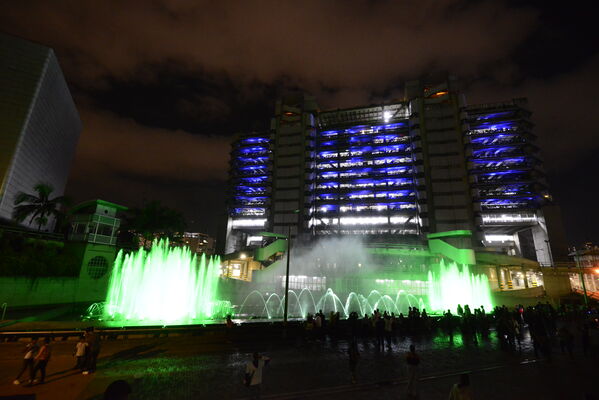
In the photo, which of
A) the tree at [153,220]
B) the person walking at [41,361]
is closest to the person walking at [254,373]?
the person walking at [41,361]

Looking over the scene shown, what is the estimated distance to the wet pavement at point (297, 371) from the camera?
→ 7.48 meters

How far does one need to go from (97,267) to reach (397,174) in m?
65.2

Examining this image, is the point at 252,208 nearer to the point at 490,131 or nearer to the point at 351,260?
the point at 351,260

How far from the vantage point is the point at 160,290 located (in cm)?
2298

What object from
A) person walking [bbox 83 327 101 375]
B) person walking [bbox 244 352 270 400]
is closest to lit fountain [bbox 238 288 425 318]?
person walking [bbox 83 327 101 375]

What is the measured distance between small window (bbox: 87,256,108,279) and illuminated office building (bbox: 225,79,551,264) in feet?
108

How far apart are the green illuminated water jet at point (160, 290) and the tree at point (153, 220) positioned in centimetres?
1098

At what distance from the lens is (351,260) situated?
50.1 metres

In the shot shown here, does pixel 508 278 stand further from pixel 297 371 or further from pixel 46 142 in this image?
pixel 46 142

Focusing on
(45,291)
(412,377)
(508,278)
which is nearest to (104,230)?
(45,291)

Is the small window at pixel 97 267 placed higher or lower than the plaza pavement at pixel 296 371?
higher

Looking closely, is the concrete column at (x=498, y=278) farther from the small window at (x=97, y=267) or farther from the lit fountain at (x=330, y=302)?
the small window at (x=97, y=267)

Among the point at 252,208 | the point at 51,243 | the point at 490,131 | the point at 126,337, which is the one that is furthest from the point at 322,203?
the point at 126,337

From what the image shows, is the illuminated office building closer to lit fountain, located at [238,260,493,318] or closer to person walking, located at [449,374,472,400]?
lit fountain, located at [238,260,493,318]
